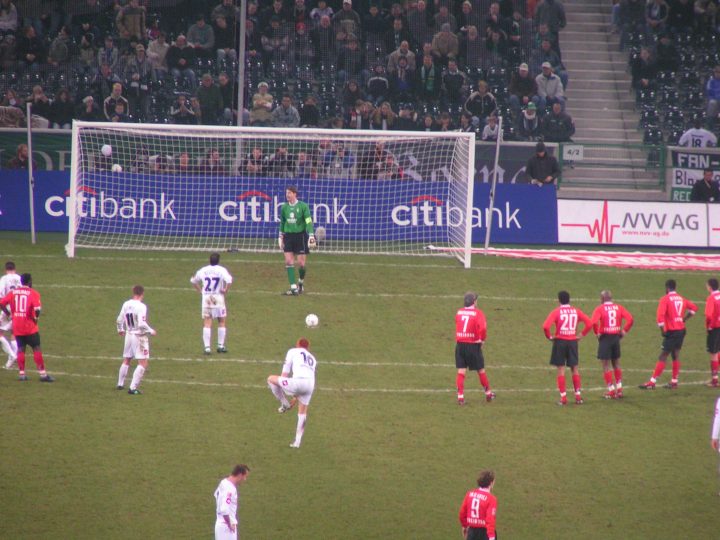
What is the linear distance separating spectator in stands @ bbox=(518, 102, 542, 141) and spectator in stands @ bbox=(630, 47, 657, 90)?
530 cm

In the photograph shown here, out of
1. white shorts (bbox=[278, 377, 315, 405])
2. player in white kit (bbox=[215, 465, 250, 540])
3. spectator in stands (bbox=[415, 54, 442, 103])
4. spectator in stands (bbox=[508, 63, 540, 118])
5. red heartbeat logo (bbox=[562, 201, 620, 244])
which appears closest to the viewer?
player in white kit (bbox=[215, 465, 250, 540])

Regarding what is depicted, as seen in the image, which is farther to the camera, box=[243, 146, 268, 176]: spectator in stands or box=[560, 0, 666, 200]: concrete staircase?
box=[560, 0, 666, 200]: concrete staircase

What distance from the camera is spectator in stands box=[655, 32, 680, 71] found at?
3925 centimetres

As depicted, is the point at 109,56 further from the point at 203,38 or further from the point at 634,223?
the point at 634,223

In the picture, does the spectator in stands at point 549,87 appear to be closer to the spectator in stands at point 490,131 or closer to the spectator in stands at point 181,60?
the spectator in stands at point 490,131

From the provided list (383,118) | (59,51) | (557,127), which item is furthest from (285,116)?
(557,127)

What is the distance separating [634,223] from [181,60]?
1479 centimetres

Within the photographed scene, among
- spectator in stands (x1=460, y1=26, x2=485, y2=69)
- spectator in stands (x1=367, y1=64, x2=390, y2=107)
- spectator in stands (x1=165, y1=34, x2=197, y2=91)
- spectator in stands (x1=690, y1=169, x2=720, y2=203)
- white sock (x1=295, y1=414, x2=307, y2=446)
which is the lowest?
white sock (x1=295, y1=414, x2=307, y2=446)

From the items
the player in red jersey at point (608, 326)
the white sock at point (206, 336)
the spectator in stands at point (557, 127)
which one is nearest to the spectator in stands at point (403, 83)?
the spectator in stands at point (557, 127)

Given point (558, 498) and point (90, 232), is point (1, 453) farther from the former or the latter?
point (90, 232)

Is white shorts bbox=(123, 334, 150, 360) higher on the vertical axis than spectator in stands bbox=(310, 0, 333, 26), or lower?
lower

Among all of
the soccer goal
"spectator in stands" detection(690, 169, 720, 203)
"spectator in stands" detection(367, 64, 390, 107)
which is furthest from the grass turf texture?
"spectator in stands" detection(367, 64, 390, 107)

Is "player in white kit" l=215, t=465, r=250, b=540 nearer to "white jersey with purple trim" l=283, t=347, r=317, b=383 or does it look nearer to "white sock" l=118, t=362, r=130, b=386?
"white jersey with purple trim" l=283, t=347, r=317, b=383

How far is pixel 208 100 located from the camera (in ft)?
116
